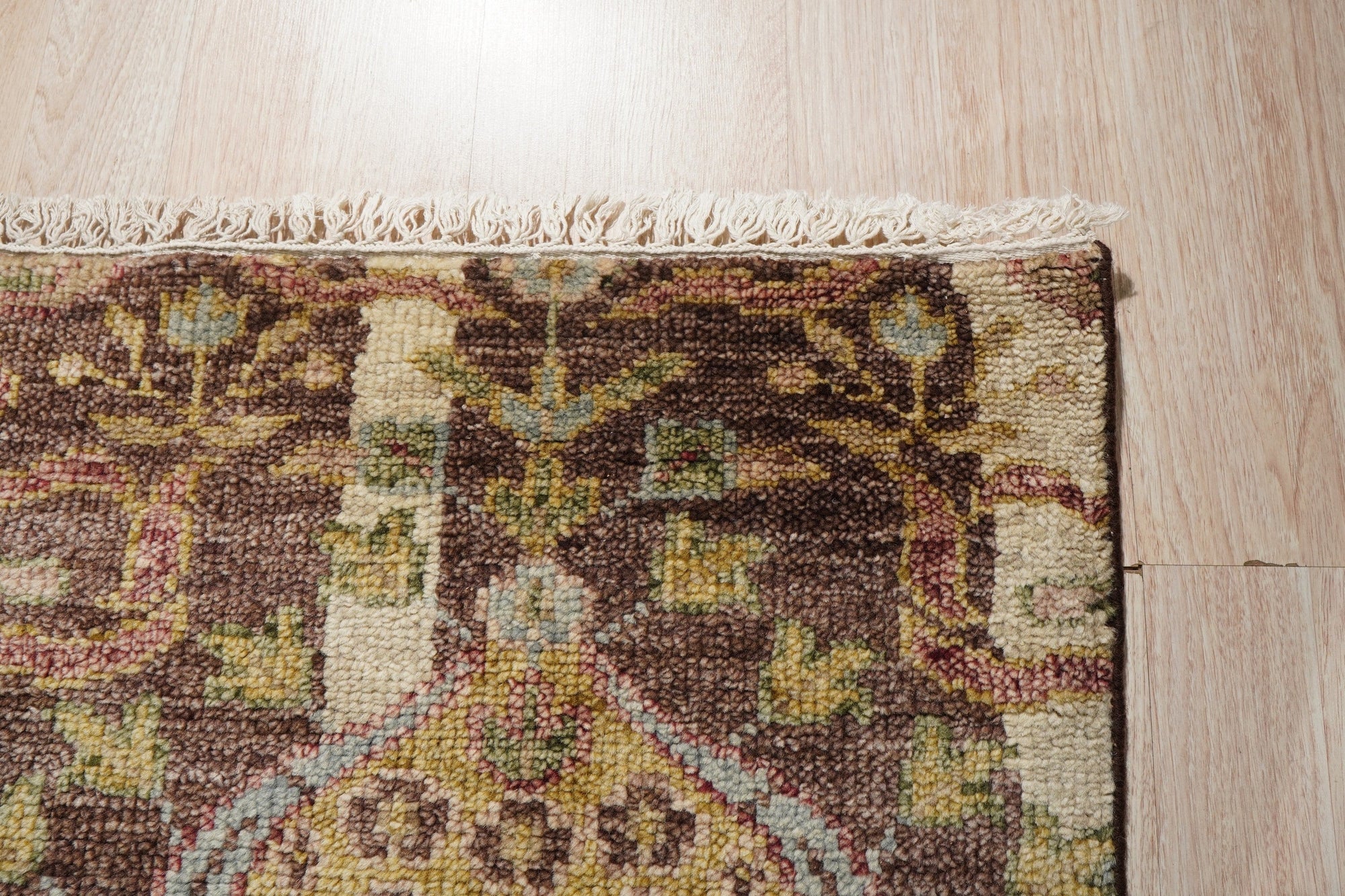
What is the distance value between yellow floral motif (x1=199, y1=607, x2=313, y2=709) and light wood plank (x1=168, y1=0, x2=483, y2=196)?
0.36 meters

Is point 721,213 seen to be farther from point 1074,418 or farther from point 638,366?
point 1074,418

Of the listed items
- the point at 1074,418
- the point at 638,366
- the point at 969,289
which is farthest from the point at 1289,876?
the point at 638,366

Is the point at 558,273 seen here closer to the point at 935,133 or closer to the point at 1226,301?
the point at 935,133

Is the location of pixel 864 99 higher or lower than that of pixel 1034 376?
higher

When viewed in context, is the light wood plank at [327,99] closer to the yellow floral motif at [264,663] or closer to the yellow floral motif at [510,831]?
the yellow floral motif at [264,663]

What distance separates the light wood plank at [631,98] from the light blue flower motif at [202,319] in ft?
0.73

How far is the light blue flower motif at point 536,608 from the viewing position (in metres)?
0.62

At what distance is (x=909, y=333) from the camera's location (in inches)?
25.7

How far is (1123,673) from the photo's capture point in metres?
0.63

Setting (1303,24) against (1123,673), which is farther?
A: (1303,24)

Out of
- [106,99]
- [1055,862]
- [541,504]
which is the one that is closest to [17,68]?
[106,99]

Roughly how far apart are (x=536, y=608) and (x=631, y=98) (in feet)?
Result: 1.45

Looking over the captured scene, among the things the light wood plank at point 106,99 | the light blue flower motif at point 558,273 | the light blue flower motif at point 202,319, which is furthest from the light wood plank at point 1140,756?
the light wood plank at point 106,99

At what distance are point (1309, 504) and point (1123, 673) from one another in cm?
21
